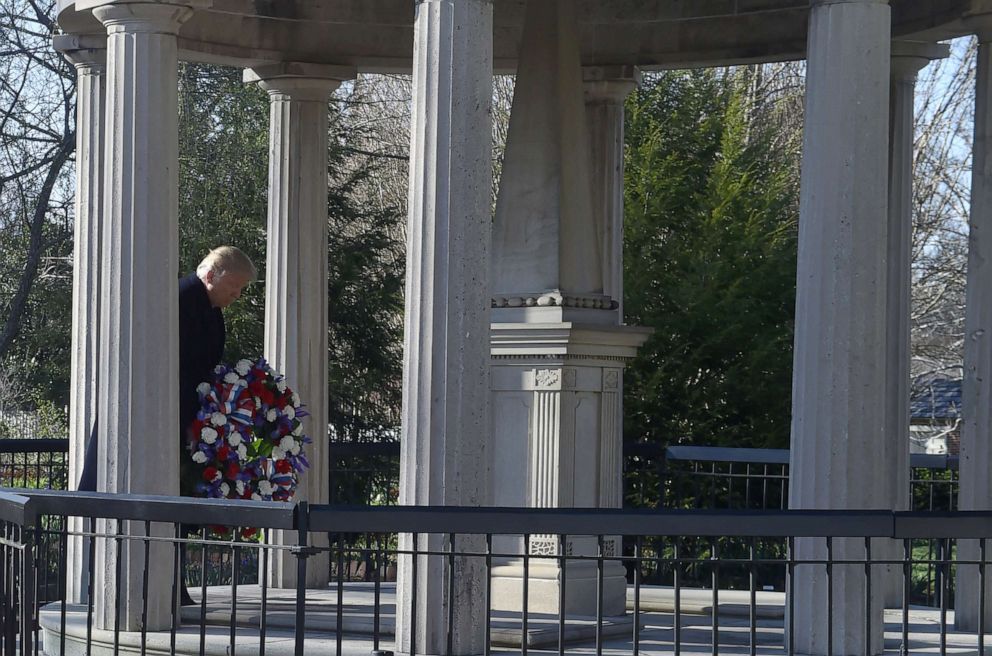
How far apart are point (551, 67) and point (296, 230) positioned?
125 inches

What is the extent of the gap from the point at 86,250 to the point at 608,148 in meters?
4.38

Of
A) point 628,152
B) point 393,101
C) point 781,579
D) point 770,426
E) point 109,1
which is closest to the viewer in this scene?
point 109,1

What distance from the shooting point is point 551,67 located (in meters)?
10.4

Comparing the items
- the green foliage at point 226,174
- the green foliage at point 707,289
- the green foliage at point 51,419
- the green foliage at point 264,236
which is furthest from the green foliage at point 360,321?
the green foliage at point 51,419

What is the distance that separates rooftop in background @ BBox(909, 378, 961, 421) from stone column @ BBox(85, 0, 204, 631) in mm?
29927

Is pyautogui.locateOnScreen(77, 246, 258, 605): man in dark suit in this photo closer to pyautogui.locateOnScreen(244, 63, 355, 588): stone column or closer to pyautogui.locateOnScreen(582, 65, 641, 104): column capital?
pyautogui.locateOnScreen(244, 63, 355, 588): stone column

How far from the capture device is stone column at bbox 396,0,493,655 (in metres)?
8.59

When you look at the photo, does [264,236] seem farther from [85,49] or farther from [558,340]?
[558,340]

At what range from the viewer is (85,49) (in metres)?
11.8

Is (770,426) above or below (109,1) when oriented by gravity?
below

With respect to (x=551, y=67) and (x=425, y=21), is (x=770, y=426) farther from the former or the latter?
(x=425, y=21)

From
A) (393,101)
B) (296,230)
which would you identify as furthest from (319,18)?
(393,101)

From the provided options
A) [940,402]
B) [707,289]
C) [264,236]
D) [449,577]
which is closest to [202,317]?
[449,577]

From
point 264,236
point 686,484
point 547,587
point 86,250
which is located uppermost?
point 264,236
